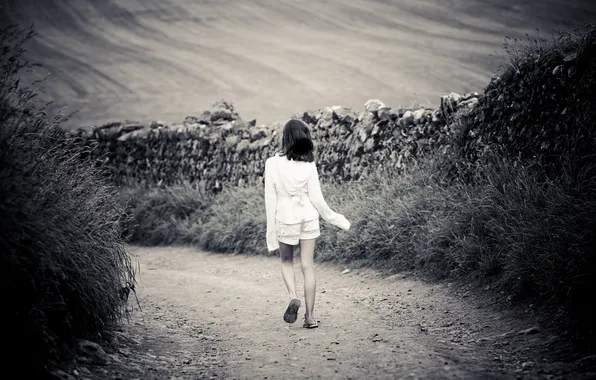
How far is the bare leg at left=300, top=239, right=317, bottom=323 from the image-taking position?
5.75 m

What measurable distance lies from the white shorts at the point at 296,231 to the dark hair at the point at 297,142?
68 cm

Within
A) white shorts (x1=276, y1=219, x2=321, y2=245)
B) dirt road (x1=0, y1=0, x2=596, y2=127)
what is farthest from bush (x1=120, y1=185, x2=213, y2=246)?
dirt road (x1=0, y1=0, x2=596, y2=127)

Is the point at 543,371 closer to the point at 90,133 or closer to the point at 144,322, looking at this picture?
the point at 144,322

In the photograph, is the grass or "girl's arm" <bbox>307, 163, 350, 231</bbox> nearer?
the grass

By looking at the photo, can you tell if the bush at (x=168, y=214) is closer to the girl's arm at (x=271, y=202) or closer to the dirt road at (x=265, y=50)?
the girl's arm at (x=271, y=202)

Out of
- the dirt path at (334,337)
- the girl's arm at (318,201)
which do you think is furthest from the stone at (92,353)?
the girl's arm at (318,201)

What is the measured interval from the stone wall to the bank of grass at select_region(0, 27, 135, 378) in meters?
2.25

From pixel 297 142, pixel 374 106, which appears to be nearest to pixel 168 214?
pixel 374 106

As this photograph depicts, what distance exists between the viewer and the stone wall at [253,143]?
10.6 meters

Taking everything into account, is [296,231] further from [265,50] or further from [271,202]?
[265,50]

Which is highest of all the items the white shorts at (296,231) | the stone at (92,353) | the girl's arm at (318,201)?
the girl's arm at (318,201)

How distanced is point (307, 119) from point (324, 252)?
477cm

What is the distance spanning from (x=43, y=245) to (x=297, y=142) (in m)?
2.64

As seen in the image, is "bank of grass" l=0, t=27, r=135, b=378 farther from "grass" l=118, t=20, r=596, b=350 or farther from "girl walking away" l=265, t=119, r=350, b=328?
"grass" l=118, t=20, r=596, b=350
